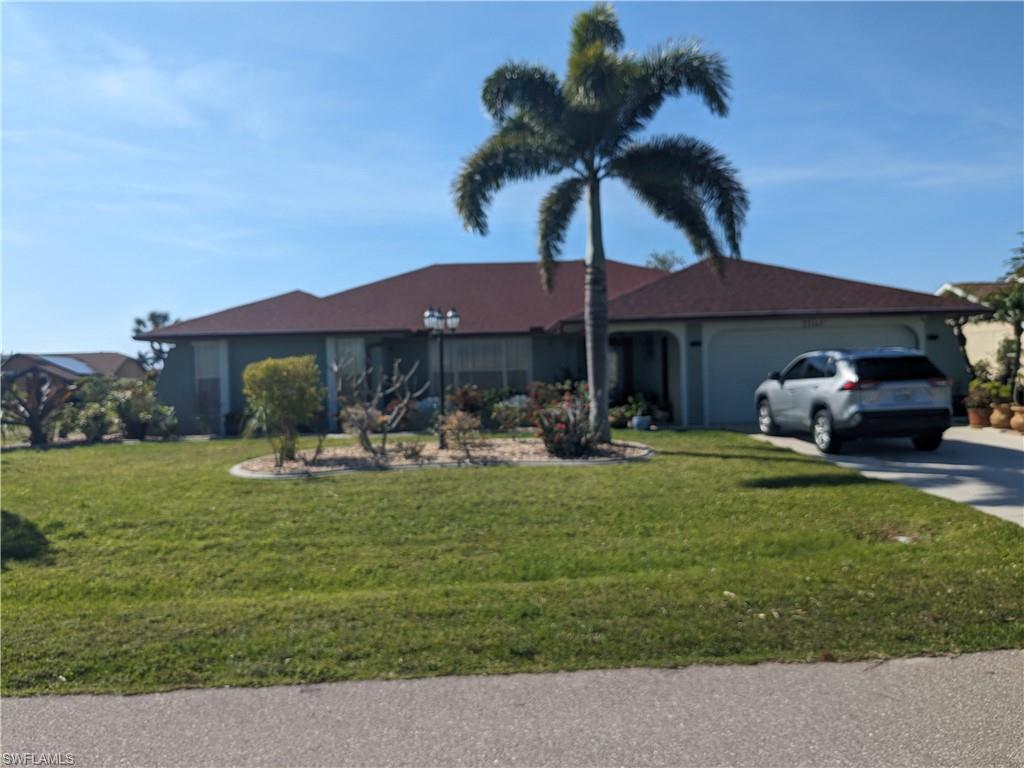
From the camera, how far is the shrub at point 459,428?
45.9ft

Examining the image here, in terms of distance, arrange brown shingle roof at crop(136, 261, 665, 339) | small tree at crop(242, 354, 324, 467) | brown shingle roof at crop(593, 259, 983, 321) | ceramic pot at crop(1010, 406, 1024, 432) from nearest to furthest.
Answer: small tree at crop(242, 354, 324, 467) → ceramic pot at crop(1010, 406, 1024, 432) → brown shingle roof at crop(593, 259, 983, 321) → brown shingle roof at crop(136, 261, 665, 339)

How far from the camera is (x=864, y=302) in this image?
19438 millimetres

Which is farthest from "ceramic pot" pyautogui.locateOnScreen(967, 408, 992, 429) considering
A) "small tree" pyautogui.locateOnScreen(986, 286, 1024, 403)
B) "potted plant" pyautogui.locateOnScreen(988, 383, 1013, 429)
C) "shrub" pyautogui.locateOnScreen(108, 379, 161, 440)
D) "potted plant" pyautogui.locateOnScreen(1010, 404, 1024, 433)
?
"shrub" pyautogui.locateOnScreen(108, 379, 161, 440)

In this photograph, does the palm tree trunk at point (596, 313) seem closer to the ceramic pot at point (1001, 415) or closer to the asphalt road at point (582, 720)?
the ceramic pot at point (1001, 415)

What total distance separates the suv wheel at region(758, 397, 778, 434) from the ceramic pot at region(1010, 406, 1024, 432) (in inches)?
175

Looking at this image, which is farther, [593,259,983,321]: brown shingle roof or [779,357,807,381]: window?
[593,259,983,321]: brown shingle roof

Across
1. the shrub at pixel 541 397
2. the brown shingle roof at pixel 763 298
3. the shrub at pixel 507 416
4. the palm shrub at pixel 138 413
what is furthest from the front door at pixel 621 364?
the palm shrub at pixel 138 413

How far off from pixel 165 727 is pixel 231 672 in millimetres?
687

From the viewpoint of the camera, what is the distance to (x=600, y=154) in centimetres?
1538

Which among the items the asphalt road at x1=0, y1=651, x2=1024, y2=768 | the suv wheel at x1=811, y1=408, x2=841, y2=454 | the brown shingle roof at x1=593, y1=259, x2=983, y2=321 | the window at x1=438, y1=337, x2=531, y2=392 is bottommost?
the asphalt road at x1=0, y1=651, x2=1024, y2=768

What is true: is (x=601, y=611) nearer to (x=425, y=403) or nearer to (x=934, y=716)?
(x=934, y=716)

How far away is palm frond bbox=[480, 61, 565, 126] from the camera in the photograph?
14.7m

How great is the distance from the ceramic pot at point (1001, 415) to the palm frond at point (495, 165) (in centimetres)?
1005

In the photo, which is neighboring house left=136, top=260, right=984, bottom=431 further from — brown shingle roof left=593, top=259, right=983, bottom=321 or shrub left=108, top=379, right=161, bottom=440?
shrub left=108, top=379, right=161, bottom=440
